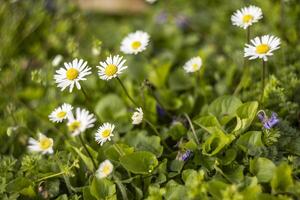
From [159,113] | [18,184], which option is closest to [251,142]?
[159,113]

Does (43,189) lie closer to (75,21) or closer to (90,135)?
(90,135)

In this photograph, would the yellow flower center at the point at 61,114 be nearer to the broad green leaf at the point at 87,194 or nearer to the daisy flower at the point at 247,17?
the broad green leaf at the point at 87,194

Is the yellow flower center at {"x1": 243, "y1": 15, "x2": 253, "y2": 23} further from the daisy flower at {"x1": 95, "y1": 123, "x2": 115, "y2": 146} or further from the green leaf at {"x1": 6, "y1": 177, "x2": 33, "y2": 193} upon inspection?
the green leaf at {"x1": 6, "y1": 177, "x2": 33, "y2": 193}

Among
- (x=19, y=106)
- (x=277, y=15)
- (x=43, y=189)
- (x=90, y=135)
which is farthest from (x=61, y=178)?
(x=277, y=15)

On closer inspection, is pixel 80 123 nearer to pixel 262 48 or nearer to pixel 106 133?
Answer: pixel 106 133

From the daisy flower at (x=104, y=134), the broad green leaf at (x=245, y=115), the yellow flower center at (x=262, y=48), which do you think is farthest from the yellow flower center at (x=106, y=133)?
the yellow flower center at (x=262, y=48)

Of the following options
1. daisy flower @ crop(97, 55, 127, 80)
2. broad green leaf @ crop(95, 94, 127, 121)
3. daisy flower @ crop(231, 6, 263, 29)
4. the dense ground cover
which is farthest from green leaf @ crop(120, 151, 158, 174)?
daisy flower @ crop(231, 6, 263, 29)

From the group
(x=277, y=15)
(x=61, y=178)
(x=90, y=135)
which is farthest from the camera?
(x=277, y=15)
